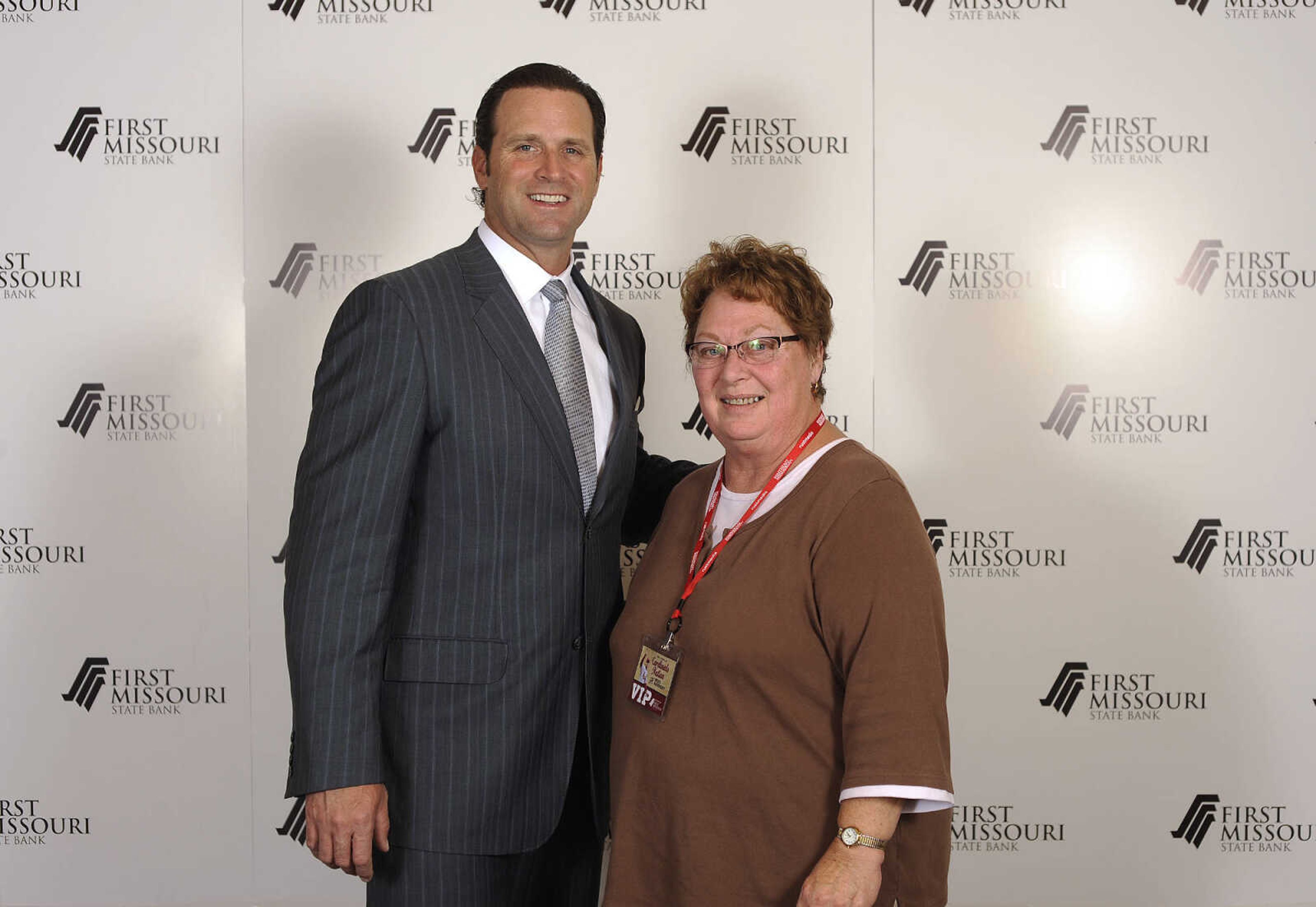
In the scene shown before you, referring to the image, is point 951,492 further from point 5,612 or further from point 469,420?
point 5,612

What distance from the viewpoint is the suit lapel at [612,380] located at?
186 centimetres

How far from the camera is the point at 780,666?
1.55 m

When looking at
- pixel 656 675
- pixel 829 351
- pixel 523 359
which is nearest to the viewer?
pixel 656 675

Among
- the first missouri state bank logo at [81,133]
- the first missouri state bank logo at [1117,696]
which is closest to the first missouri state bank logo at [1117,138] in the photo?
→ the first missouri state bank logo at [1117,696]

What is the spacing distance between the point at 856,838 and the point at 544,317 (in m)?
1.07

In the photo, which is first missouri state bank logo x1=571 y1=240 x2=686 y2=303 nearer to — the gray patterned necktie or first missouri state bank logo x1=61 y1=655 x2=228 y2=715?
the gray patterned necktie

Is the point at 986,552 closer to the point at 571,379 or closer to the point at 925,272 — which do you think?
the point at 925,272

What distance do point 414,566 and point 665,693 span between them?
19.8 inches

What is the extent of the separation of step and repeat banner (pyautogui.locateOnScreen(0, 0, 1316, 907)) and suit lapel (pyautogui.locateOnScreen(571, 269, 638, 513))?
3.52 feet

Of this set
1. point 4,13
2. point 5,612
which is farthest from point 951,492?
point 4,13

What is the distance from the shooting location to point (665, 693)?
5.34 ft

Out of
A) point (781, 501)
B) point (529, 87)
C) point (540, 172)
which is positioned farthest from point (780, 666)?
point (529, 87)

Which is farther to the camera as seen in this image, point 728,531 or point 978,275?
point 978,275

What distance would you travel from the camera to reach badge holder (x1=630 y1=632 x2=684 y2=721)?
5.34ft
